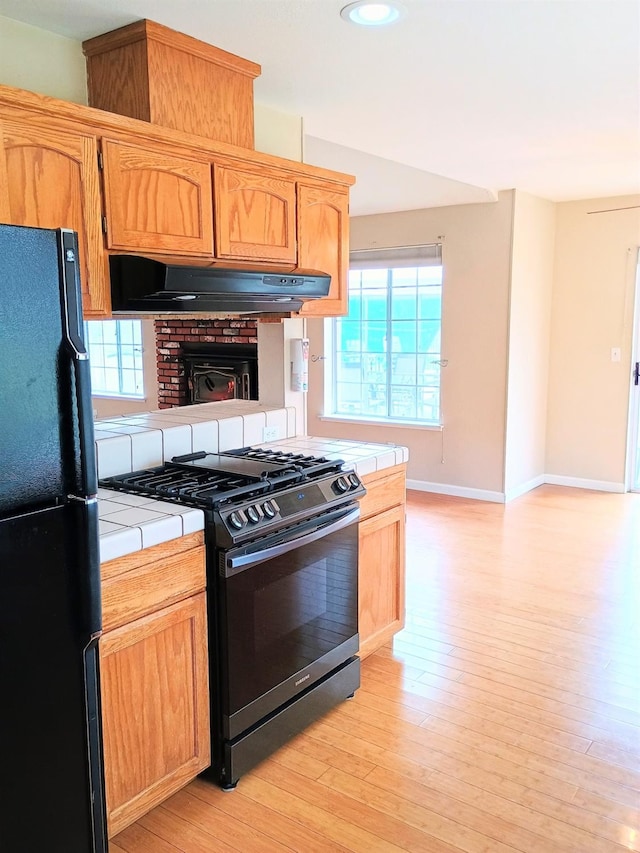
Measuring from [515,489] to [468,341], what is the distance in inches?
49.5

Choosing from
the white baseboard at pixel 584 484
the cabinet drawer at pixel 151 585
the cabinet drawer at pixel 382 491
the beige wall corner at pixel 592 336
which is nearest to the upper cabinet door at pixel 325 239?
the cabinet drawer at pixel 382 491

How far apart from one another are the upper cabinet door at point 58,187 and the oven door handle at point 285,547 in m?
0.88

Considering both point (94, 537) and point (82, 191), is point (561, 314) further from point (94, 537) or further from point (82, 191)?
point (94, 537)

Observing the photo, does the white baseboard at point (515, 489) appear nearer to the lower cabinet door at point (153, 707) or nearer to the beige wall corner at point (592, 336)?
the beige wall corner at point (592, 336)

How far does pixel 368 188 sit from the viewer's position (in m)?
5.20

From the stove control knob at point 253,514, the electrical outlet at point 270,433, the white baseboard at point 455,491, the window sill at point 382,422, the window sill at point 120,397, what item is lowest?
the white baseboard at point 455,491

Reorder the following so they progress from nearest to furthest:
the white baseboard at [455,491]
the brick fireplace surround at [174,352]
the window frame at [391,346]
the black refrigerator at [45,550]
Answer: the black refrigerator at [45,550], the white baseboard at [455,491], the window frame at [391,346], the brick fireplace surround at [174,352]

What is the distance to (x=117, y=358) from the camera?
7039 millimetres

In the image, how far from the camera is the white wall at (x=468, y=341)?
555 centimetres

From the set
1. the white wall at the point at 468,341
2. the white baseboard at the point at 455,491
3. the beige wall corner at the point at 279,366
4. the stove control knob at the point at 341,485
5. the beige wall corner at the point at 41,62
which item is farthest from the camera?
the white baseboard at the point at 455,491

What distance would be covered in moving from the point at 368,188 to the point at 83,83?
2.97m

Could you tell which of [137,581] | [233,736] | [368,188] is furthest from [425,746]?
[368,188]

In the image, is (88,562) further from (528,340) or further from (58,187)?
(528,340)

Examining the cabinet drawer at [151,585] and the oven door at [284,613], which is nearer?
the cabinet drawer at [151,585]
